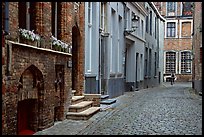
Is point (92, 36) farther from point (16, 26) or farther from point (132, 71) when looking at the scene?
point (132, 71)

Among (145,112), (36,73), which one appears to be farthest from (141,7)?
(36,73)

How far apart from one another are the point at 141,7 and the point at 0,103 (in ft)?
75.1

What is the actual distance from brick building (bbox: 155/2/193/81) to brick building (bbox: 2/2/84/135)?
38595mm

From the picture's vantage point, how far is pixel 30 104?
948 cm

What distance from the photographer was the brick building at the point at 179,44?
166 feet

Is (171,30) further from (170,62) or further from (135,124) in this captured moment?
(135,124)

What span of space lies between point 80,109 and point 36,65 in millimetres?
3306

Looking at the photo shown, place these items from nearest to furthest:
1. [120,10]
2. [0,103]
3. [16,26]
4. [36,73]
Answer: [0,103] < [16,26] < [36,73] < [120,10]

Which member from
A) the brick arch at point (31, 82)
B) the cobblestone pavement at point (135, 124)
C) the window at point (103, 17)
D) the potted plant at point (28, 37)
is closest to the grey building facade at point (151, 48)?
the window at point (103, 17)

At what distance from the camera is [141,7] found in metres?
28.8

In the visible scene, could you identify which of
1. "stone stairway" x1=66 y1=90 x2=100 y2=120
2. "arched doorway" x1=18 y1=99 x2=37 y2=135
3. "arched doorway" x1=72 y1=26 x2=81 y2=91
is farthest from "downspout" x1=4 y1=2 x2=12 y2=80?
"arched doorway" x1=72 y1=26 x2=81 y2=91

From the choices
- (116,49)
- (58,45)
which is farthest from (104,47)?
(58,45)

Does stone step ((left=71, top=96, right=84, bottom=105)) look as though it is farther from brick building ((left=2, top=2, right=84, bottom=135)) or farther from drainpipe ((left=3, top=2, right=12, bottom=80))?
drainpipe ((left=3, top=2, right=12, bottom=80))

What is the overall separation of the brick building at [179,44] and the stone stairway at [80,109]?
3852cm
